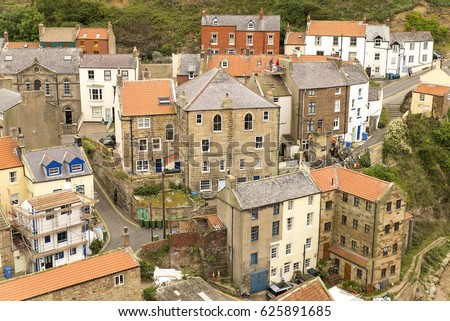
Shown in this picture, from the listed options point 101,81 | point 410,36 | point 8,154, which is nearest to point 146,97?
point 8,154

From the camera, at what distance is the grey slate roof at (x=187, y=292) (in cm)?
3466

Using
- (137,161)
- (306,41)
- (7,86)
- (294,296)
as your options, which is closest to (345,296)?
(294,296)

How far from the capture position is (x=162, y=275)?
40.2 meters

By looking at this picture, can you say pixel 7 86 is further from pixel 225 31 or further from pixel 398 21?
pixel 398 21

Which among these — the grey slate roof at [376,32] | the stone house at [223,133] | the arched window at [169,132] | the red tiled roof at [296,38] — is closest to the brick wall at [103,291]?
the stone house at [223,133]

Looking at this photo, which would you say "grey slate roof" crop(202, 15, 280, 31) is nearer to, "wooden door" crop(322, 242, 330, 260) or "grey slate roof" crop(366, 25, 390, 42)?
"grey slate roof" crop(366, 25, 390, 42)

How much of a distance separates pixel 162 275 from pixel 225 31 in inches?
1603

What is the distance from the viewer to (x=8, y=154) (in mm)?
43250

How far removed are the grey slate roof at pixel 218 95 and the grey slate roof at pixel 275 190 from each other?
6.84 meters

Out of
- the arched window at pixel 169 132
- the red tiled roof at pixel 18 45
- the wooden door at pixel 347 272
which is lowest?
the wooden door at pixel 347 272

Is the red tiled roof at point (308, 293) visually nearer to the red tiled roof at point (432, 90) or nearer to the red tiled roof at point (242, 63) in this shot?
the red tiled roof at point (242, 63)

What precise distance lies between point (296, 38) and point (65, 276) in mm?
50104

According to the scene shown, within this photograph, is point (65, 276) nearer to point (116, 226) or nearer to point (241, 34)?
point (116, 226)

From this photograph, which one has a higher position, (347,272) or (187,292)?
(187,292)
